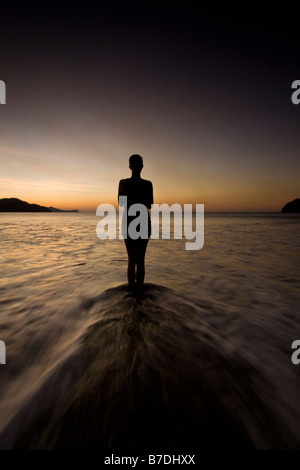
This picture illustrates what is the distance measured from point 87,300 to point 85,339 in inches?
56.7

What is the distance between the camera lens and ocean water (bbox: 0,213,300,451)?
1.38 m

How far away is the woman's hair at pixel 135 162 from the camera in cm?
377

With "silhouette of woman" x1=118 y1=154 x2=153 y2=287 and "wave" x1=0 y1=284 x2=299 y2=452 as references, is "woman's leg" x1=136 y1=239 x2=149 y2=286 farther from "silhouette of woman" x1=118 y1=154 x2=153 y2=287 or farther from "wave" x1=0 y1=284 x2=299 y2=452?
"wave" x1=0 y1=284 x2=299 y2=452

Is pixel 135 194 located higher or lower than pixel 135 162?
lower

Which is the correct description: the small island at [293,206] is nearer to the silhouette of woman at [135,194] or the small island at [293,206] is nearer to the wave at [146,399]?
the silhouette of woman at [135,194]

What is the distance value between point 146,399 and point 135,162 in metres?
3.74

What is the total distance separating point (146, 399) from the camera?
1.57 meters

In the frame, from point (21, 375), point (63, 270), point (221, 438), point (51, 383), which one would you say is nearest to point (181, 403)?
point (221, 438)

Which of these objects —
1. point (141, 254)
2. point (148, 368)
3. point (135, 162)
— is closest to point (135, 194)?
point (135, 162)

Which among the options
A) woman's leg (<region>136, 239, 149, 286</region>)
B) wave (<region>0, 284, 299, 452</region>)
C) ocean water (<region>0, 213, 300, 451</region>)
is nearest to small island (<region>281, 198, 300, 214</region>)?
ocean water (<region>0, 213, 300, 451</region>)

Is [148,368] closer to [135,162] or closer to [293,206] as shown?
[135,162]

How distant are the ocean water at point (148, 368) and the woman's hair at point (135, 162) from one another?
2749 millimetres

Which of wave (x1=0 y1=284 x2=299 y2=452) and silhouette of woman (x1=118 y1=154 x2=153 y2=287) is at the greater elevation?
silhouette of woman (x1=118 y1=154 x2=153 y2=287)

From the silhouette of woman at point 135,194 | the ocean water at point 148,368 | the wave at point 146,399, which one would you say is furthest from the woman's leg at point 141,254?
the wave at point 146,399
